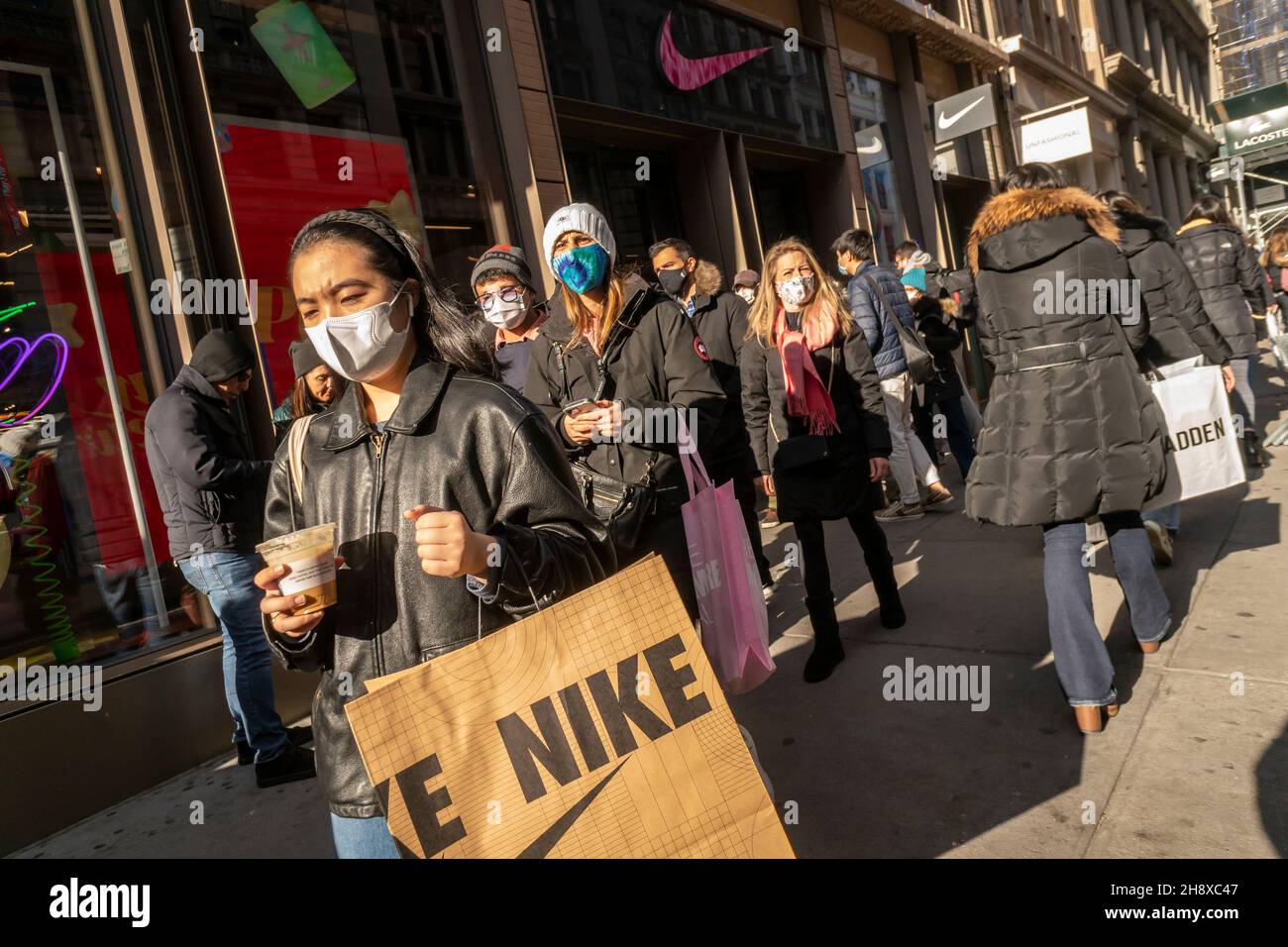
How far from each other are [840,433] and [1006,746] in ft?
5.26

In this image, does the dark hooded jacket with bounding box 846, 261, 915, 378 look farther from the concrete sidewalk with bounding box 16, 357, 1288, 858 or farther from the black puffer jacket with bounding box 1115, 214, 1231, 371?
the concrete sidewalk with bounding box 16, 357, 1288, 858

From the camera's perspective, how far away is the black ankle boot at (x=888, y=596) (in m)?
4.39

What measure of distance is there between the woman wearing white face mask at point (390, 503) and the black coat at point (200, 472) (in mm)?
2522

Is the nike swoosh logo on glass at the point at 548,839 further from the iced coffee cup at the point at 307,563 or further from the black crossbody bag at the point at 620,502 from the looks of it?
the black crossbody bag at the point at 620,502

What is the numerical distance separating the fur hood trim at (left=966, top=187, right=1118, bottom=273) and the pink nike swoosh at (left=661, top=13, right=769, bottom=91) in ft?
19.3

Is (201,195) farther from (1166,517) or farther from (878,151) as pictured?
(878,151)

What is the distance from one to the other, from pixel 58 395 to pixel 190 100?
1928 mm

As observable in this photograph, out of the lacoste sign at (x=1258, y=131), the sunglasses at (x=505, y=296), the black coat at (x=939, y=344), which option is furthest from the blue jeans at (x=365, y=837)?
the lacoste sign at (x=1258, y=131)

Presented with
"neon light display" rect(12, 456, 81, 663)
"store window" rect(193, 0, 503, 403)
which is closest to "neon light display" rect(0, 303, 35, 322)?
"neon light display" rect(12, 456, 81, 663)

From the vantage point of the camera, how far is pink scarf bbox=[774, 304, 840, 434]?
4.04 metres

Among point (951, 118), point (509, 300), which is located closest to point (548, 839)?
point (509, 300)
